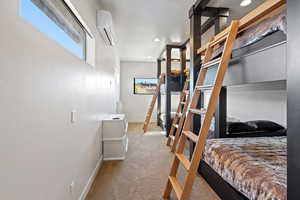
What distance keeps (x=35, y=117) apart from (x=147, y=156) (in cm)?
245

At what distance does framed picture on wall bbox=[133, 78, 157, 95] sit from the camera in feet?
23.6

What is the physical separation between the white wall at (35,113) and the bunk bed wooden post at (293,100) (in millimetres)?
1288

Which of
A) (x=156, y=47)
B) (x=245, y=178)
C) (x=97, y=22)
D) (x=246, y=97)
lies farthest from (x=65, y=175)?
(x=156, y=47)

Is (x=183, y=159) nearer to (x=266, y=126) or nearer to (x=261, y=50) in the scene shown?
(x=261, y=50)

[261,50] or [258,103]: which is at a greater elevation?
[261,50]

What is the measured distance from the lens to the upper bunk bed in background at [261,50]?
1162mm

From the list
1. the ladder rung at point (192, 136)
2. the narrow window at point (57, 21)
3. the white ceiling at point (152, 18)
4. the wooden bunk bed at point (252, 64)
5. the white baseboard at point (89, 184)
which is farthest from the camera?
the white ceiling at point (152, 18)

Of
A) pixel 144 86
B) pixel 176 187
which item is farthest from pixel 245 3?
pixel 144 86

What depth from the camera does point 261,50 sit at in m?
1.33

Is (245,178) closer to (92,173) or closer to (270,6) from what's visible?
(270,6)

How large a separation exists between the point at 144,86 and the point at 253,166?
607 centimetres

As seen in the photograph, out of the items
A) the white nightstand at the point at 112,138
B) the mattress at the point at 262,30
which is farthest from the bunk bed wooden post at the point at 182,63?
the mattress at the point at 262,30

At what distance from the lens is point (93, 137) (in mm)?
2340

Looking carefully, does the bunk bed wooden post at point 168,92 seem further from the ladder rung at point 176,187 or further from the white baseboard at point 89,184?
the ladder rung at point 176,187
